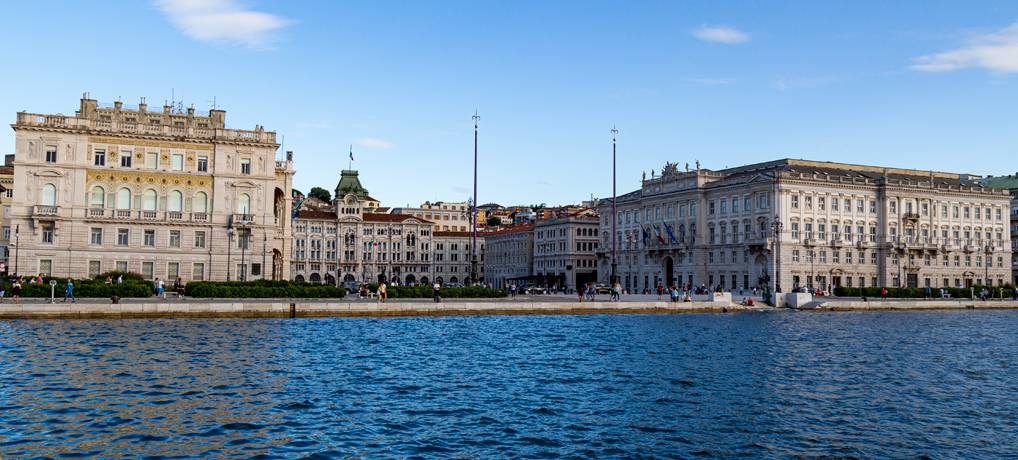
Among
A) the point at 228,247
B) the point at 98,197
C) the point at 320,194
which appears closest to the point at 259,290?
the point at 228,247

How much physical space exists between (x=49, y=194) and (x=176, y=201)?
9274 millimetres

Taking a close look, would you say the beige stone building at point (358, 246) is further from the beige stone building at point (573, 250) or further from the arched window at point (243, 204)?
the arched window at point (243, 204)

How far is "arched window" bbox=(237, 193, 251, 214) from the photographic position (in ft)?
229

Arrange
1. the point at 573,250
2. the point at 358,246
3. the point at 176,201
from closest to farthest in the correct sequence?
the point at 176,201, the point at 573,250, the point at 358,246

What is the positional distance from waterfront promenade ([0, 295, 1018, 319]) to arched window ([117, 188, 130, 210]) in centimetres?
1804

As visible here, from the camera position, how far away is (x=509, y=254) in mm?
160250

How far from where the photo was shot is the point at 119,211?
6706cm

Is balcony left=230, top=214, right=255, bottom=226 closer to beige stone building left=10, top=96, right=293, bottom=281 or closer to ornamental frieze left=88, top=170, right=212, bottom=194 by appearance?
beige stone building left=10, top=96, right=293, bottom=281

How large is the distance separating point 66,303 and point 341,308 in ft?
48.4

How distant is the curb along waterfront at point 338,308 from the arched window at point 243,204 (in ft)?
61.1

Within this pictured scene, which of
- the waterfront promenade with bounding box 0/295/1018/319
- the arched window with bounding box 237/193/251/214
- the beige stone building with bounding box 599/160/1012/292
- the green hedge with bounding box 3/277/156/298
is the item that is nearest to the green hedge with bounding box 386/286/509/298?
the waterfront promenade with bounding box 0/295/1018/319

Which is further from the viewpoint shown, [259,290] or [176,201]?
[176,201]

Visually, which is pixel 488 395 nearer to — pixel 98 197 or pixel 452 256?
pixel 98 197


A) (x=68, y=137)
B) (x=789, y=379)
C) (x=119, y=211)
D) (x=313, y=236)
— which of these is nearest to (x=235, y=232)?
(x=119, y=211)
